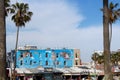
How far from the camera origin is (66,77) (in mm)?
75812

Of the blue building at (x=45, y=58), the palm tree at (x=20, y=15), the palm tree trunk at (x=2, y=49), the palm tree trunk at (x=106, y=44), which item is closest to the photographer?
the palm tree trunk at (x=2, y=49)

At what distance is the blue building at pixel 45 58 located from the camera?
288 feet

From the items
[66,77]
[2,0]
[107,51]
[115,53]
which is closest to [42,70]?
[66,77]

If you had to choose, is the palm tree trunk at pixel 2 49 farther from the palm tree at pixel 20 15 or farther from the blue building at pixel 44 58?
the blue building at pixel 44 58

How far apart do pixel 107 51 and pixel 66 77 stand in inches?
2452

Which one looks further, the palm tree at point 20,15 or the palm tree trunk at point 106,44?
the palm tree at point 20,15

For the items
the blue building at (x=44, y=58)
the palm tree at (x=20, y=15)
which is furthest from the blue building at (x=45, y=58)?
the palm tree at (x=20, y=15)

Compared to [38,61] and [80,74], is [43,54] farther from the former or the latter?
[80,74]

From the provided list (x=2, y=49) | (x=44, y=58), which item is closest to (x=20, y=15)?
(x=44, y=58)

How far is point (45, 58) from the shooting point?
296ft

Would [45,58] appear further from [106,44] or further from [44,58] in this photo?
[106,44]

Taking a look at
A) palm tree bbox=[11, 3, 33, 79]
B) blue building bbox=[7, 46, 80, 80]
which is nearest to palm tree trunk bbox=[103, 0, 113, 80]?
palm tree bbox=[11, 3, 33, 79]

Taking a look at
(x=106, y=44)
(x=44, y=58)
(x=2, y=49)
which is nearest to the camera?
(x=2, y=49)

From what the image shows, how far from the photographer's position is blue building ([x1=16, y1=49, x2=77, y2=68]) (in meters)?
87.8
